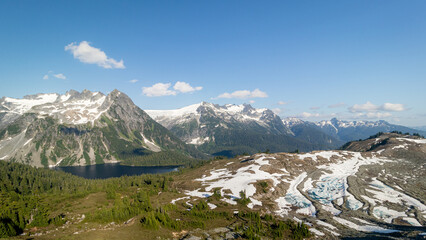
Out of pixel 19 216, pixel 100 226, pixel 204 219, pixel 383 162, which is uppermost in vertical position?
pixel 19 216

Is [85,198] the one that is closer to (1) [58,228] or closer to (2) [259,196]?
(1) [58,228]

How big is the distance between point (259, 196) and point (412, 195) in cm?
6009

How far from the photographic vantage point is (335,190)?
94875 millimetres

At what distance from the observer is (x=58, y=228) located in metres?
50.8

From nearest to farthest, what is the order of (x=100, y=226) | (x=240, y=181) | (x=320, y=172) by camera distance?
(x=100, y=226), (x=240, y=181), (x=320, y=172)

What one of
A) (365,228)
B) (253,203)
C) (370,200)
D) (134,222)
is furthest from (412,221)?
(134,222)

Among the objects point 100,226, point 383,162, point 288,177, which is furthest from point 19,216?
point 383,162

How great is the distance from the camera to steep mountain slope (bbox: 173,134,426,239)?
194ft

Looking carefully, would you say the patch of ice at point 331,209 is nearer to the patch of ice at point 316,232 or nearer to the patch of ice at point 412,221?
the patch of ice at point 412,221

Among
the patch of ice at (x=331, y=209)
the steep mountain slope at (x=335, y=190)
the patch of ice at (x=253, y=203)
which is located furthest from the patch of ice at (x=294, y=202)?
the patch of ice at (x=253, y=203)

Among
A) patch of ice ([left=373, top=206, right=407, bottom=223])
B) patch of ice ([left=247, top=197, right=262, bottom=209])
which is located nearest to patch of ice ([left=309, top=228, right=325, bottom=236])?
patch of ice ([left=373, top=206, right=407, bottom=223])

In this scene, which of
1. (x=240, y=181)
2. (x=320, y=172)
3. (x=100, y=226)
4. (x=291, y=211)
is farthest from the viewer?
(x=320, y=172)

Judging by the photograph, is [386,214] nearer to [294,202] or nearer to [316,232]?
[294,202]

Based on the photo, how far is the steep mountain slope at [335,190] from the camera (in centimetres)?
5919
